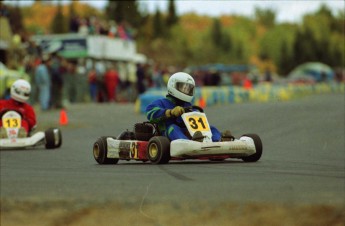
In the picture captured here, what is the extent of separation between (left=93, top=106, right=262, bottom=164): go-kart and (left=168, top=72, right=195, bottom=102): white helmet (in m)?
0.22

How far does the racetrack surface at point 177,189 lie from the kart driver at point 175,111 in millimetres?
369

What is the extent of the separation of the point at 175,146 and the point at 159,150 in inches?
9.1

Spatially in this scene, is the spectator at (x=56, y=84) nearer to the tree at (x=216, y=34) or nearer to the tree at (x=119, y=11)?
the tree at (x=119, y=11)

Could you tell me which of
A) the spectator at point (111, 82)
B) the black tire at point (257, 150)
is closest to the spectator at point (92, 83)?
the spectator at point (111, 82)

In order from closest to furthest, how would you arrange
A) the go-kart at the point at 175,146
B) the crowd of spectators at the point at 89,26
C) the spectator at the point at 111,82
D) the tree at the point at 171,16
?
the go-kart at the point at 175,146
the spectator at the point at 111,82
the crowd of spectators at the point at 89,26
the tree at the point at 171,16

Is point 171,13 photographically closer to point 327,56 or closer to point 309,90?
point 327,56

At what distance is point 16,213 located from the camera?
23.4 feet

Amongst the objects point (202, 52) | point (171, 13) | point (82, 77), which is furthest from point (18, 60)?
point (171, 13)

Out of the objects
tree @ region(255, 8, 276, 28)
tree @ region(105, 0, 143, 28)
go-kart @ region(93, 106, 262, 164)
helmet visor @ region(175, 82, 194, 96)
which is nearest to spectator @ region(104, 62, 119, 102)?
go-kart @ region(93, 106, 262, 164)

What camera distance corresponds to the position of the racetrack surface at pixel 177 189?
6.83 m

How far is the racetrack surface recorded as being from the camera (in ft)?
22.4

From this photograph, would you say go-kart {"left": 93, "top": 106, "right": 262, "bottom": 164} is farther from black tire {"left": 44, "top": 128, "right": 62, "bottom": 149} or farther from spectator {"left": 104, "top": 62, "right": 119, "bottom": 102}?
spectator {"left": 104, "top": 62, "right": 119, "bottom": 102}

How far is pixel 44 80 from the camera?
30641 mm

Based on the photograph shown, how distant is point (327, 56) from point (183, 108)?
112m
